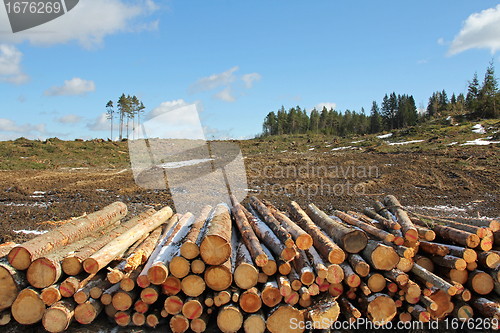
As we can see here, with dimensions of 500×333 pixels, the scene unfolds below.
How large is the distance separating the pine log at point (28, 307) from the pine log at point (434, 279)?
18.4 ft

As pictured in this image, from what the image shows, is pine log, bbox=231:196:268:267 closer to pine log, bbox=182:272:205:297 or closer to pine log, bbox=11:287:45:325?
pine log, bbox=182:272:205:297

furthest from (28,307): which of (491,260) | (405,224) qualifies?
(491,260)

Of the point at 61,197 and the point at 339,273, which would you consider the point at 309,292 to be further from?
the point at 61,197

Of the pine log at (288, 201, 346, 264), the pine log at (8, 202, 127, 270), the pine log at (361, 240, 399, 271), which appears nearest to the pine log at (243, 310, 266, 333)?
the pine log at (288, 201, 346, 264)

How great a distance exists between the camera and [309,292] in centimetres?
383

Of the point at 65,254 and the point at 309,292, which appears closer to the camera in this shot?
the point at 309,292

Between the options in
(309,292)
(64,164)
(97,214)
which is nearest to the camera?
(309,292)

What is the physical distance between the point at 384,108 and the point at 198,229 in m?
76.2

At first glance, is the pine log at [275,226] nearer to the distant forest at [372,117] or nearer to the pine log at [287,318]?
the pine log at [287,318]

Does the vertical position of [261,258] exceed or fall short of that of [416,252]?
it exceeds it

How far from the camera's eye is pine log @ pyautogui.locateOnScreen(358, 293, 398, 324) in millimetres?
3869

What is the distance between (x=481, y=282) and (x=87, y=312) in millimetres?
5910

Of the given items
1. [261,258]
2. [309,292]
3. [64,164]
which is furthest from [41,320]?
[64,164]

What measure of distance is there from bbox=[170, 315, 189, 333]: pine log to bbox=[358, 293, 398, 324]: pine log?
2700 mm
